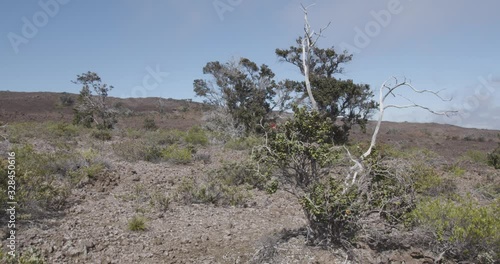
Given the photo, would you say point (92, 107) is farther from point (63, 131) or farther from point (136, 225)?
point (136, 225)

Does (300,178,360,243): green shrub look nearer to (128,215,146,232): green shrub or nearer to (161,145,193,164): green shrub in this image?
(128,215,146,232): green shrub

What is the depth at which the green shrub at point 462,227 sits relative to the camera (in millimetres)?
5008

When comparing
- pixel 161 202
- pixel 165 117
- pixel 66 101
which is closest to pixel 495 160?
pixel 161 202

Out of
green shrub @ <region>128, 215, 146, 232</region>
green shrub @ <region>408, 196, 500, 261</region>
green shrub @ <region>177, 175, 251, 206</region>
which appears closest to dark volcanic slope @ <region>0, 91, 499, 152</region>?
green shrub @ <region>177, 175, 251, 206</region>

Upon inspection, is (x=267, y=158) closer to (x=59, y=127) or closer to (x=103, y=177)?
(x=103, y=177)

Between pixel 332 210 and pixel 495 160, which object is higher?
pixel 495 160

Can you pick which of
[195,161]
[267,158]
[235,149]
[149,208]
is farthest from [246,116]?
[267,158]

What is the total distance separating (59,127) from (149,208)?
573 inches

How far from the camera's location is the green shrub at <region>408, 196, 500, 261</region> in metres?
5.01

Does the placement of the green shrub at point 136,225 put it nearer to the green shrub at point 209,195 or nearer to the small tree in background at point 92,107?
the green shrub at point 209,195

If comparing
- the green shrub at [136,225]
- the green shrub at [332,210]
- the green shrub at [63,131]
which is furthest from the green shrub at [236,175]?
the green shrub at [63,131]

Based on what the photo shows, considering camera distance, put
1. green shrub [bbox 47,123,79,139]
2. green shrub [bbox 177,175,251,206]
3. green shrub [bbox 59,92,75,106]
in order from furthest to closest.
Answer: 1. green shrub [bbox 59,92,75,106]
2. green shrub [bbox 47,123,79,139]
3. green shrub [bbox 177,175,251,206]

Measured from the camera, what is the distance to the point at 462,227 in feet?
17.1

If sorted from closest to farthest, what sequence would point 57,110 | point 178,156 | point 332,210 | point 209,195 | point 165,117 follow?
point 332,210, point 209,195, point 178,156, point 57,110, point 165,117
